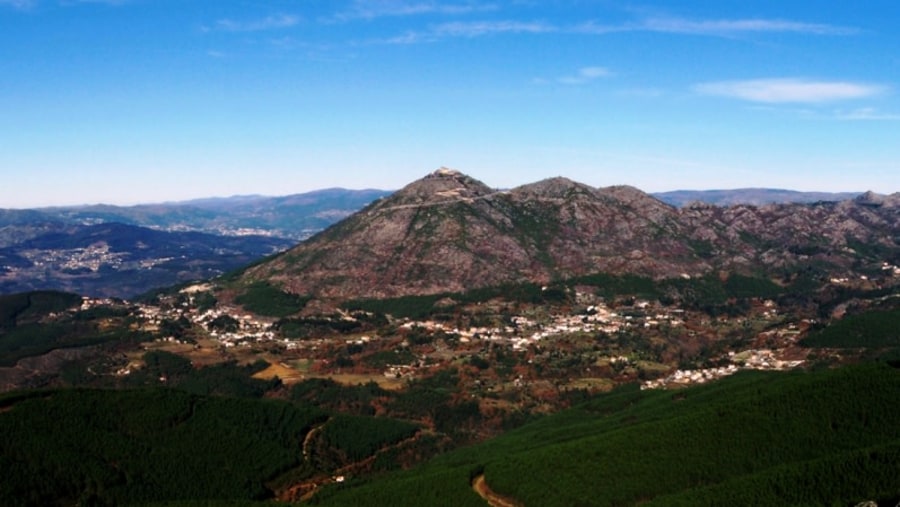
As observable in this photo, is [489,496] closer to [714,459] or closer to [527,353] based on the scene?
[714,459]

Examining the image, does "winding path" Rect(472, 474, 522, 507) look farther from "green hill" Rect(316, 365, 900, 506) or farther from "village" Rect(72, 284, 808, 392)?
"village" Rect(72, 284, 808, 392)

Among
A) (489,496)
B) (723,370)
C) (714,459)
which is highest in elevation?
(714,459)

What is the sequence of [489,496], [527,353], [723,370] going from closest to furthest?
[489,496]
[723,370]
[527,353]

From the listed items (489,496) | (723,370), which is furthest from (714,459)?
(723,370)

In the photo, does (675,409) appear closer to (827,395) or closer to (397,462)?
(827,395)

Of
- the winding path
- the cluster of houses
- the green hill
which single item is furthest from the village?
the winding path

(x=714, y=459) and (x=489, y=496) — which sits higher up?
(x=714, y=459)

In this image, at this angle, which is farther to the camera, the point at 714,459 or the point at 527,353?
the point at 527,353

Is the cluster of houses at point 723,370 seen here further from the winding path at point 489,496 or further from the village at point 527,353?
the winding path at point 489,496
